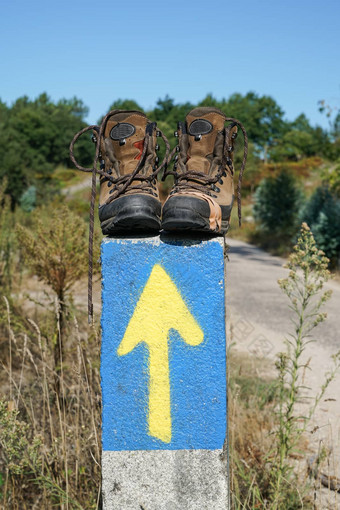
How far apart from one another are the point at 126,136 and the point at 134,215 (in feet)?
1.41

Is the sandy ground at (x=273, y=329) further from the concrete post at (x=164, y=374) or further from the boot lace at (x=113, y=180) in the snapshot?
the boot lace at (x=113, y=180)

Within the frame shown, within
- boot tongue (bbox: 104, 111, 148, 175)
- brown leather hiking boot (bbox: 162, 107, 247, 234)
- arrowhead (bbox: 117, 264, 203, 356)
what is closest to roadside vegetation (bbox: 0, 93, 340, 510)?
arrowhead (bbox: 117, 264, 203, 356)

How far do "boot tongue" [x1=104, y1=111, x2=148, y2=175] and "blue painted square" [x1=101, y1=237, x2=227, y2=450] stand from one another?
1.20 ft

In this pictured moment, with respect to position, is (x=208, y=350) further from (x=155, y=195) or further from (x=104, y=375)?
(x=155, y=195)

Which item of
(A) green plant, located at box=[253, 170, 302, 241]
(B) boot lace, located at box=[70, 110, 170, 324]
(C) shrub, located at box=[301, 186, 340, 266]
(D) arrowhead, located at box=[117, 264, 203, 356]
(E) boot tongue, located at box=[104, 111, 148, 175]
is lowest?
(D) arrowhead, located at box=[117, 264, 203, 356]

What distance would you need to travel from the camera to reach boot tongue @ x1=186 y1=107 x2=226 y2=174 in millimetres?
1988

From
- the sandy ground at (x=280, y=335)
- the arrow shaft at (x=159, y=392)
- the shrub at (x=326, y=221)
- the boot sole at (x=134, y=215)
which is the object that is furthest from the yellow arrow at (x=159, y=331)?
the shrub at (x=326, y=221)

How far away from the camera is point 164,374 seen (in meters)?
1.75

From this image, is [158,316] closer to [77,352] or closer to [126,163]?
[126,163]

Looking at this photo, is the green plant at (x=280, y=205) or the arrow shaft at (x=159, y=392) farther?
the green plant at (x=280, y=205)

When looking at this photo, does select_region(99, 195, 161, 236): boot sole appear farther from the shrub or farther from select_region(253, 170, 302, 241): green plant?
select_region(253, 170, 302, 241): green plant

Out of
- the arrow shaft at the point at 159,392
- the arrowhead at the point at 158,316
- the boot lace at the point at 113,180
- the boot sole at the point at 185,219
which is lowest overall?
the arrow shaft at the point at 159,392

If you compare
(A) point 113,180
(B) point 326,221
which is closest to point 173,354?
(A) point 113,180

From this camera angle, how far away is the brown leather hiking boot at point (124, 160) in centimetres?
183
